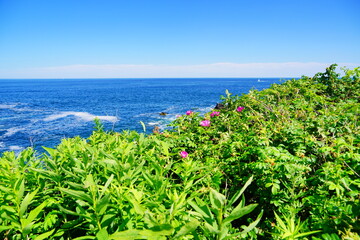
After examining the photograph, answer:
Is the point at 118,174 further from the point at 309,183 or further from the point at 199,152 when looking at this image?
the point at 309,183

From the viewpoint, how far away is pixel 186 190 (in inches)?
64.1

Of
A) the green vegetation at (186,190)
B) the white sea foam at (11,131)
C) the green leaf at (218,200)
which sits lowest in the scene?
the white sea foam at (11,131)

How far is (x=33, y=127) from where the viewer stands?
2544cm

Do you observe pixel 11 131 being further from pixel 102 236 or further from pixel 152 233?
pixel 152 233

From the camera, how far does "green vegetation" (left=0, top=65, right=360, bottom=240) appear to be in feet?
3.90

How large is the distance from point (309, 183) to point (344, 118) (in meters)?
1.41

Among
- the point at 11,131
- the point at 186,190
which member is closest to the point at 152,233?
the point at 186,190

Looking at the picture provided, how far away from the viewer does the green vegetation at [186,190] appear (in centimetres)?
119

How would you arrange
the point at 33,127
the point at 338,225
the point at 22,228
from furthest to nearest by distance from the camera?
the point at 33,127, the point at 338,225, the point at 22,228

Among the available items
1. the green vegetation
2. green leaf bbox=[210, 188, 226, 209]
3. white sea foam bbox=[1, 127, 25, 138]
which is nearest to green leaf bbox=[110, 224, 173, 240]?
the green vegetation

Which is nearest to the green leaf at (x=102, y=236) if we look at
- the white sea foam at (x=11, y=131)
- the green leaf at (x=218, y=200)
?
the green leaf at (x=218, y=200)

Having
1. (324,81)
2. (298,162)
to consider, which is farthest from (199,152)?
(324,81)

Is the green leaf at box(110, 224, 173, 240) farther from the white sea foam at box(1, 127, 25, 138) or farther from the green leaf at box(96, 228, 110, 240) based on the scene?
the white sea foam at box(1, 127, 25, 138)

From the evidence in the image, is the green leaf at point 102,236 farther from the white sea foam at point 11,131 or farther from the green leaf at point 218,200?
the white sea foam at point 11,131
